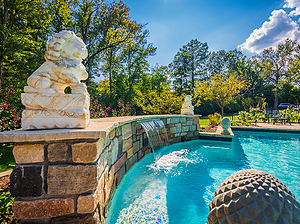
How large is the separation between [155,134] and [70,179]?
10.3ft

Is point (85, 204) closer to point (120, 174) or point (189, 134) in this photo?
point (120, 174)

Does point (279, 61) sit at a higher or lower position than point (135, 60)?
higher

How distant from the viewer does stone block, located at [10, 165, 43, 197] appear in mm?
1236

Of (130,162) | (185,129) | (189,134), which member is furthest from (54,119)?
(189,134)

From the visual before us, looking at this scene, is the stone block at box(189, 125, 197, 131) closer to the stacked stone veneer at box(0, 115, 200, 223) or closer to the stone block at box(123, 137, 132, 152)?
the stone block at box(123, 137, 132, 152)

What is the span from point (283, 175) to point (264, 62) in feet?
84.5

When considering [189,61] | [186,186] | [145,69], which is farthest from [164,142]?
[189,61]

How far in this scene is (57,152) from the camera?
1300mm

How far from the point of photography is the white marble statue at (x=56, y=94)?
1.50 metres

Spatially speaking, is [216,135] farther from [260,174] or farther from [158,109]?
[260,174]

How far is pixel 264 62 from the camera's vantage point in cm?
2178

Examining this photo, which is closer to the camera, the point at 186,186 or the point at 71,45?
the point at 71,45

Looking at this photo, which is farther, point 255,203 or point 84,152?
point 84,152

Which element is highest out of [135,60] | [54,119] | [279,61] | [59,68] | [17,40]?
[279,61]
